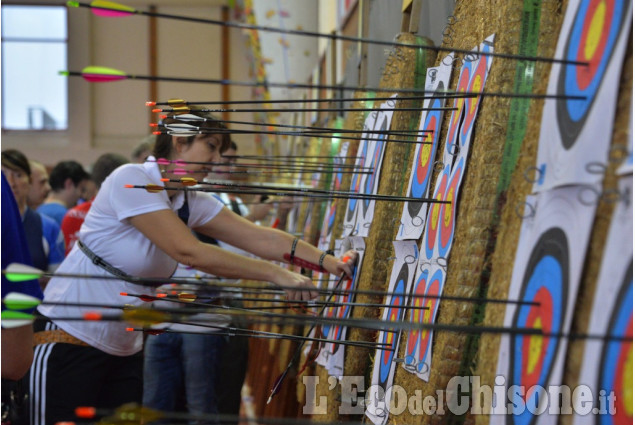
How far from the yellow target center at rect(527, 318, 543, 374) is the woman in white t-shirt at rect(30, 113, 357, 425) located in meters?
0.90

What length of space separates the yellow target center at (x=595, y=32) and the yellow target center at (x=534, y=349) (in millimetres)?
260

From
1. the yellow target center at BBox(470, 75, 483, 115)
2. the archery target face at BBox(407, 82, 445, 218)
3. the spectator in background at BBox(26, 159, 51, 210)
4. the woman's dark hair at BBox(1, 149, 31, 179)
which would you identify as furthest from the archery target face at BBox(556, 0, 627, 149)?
the spectator in background at BBox(26, 159, 51, 210)

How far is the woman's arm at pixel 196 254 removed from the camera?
1774 millimetres

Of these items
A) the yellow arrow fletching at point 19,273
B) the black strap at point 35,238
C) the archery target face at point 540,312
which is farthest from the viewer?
the black strap at point 35,238

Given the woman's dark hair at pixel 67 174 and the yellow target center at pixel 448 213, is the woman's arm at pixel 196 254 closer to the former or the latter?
the yellow target center at pixel 448 213

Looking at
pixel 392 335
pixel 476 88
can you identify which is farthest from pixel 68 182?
pixel 476 88

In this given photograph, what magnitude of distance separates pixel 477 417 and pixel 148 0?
32.2ft

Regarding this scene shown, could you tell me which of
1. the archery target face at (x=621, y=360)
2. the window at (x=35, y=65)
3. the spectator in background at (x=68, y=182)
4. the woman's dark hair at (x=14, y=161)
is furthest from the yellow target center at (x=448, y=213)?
the window at (x=35, y=65)

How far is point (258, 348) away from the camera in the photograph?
3734mm

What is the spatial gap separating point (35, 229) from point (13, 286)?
5.80ft

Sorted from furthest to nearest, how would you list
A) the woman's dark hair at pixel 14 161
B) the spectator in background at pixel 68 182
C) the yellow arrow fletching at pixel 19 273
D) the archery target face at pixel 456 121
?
the spectator in background at pixel 68 182 < the woman's dark hair at pixel 14 161 < the archery target face at pixel 456 121 < the yellow arrow fletching at pixel 19 273

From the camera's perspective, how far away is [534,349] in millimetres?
849

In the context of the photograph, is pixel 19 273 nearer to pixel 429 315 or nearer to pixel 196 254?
pixel 429 315

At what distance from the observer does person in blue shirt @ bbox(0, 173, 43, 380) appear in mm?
1359
